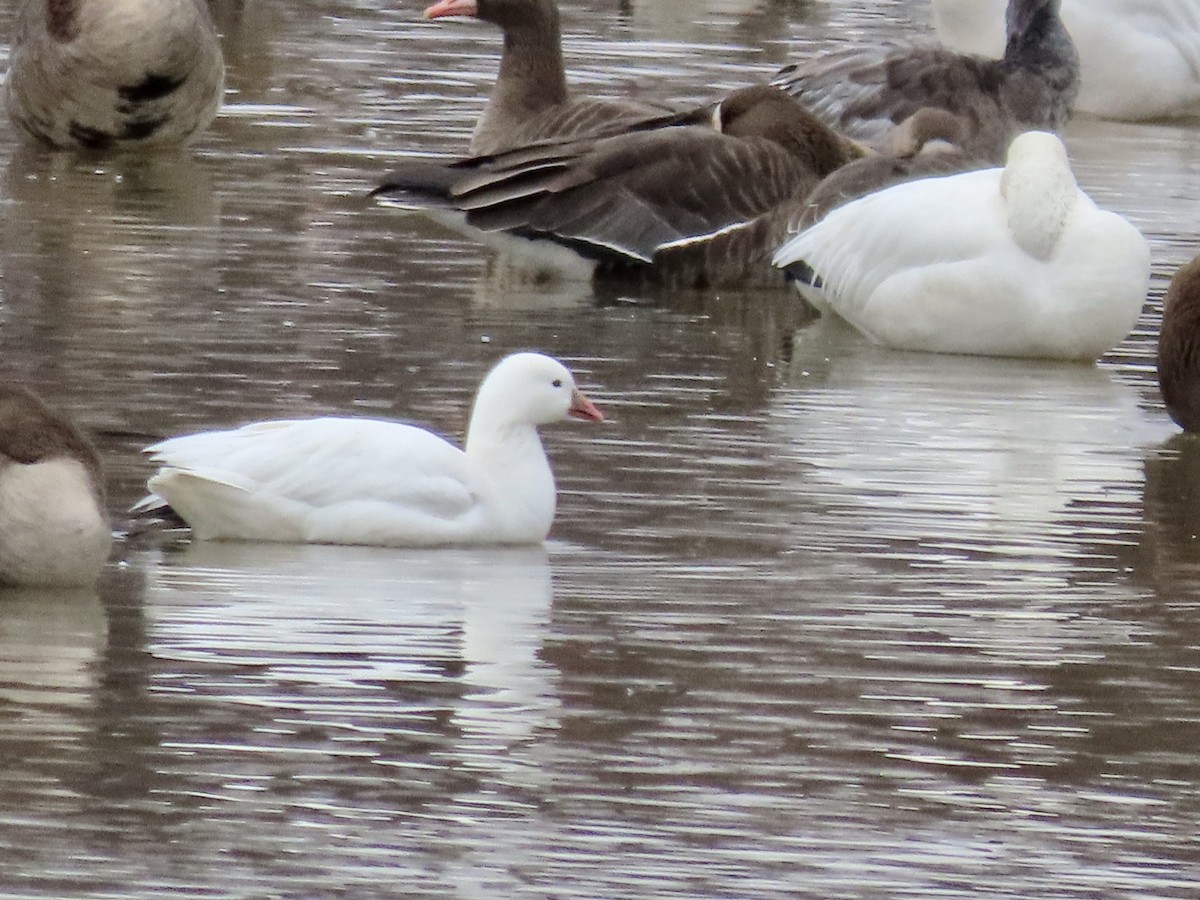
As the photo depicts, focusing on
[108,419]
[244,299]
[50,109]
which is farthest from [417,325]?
[50,109]

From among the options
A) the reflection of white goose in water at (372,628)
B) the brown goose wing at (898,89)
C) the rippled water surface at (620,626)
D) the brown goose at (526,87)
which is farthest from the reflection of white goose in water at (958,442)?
the brown goose wing at (898,89)

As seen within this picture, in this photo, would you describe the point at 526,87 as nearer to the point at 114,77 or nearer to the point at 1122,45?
the point at 114,77

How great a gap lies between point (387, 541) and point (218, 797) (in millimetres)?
1659

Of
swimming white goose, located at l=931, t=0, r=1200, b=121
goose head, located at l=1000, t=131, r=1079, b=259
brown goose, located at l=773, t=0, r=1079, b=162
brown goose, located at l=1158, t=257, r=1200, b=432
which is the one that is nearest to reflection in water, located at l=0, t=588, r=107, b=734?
brown goose, located at l=1158, t=257, r=1200, b=432

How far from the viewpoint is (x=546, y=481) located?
→ 6270 millimetres

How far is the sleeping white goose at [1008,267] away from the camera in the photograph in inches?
333

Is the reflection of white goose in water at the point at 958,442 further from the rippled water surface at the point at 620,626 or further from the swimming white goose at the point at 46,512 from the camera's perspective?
the swimming white goose at the point at 46,512

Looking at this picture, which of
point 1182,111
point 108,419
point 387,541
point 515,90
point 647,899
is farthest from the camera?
point 1182,111

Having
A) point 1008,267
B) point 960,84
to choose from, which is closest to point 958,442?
point 1008,267

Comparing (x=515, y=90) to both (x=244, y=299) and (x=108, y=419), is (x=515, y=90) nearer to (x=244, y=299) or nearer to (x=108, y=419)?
(x=244, y=299)

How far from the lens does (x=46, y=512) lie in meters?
5.55

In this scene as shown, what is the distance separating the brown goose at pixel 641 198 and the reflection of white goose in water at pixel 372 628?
3475 millimetres

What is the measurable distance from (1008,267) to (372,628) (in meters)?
3.55

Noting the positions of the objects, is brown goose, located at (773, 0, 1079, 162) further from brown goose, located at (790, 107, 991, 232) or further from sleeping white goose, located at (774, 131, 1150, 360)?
sleeping white goose, located at (774, 131, 1150, 360)
